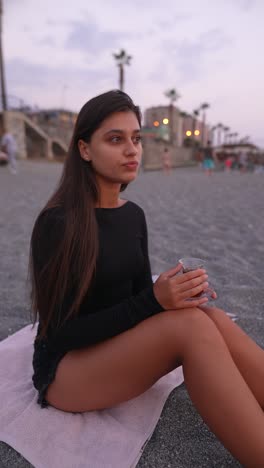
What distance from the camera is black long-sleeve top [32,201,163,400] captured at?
5.12 feet

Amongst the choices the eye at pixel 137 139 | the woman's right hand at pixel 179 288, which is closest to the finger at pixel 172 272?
the woman's right hand at pixel 179 288

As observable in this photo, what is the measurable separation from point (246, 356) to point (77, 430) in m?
0.92

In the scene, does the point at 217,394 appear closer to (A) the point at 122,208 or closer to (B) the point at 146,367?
(B) the point at 146,367

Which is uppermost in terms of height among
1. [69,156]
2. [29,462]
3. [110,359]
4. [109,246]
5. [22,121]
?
[22,121]

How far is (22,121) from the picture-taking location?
24.4 meters

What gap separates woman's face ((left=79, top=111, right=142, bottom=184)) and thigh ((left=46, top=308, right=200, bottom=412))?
73cm

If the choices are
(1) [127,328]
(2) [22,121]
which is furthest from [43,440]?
(2) [22,121]

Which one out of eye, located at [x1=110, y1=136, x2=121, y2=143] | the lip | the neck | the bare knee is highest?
eye, located at [x1=110, y1=136, x2=121, y2=143]

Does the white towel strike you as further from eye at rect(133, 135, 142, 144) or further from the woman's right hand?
eye at rect(133, 135, 142, 144)

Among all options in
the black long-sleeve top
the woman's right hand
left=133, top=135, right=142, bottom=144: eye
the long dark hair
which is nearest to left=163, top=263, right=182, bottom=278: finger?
the woman's right hand

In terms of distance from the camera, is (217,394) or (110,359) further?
(110,359)

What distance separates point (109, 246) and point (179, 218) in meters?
5.33

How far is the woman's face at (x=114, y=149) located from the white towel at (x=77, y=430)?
4.07 ft

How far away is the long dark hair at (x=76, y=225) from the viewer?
5.08ft
